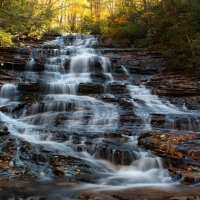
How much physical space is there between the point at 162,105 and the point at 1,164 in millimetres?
6675

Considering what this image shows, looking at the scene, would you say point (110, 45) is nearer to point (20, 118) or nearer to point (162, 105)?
point (162, 105)

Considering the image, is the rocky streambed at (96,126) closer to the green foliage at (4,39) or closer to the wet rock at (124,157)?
the wet rock at (124,157)

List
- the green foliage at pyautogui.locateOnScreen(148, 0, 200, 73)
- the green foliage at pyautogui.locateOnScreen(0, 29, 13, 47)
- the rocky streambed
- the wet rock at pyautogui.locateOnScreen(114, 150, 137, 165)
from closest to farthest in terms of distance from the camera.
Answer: the rocky streambed → the wet rock at pyautogui.locateOnScreen(114, 150, 137, 165) → the green foliage at pyautogui.locateOnScreen(148, 0, 200, 73) → the green foliage at pyautogui.locateOnScreen(0, 29, 13, 47)

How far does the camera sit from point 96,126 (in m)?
7.87

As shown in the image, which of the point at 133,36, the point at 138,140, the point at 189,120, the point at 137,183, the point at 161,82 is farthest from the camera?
the point at 133,36

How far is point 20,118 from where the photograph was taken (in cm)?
869

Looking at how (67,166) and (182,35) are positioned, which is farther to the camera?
(182,35)

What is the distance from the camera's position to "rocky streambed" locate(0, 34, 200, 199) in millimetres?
4598

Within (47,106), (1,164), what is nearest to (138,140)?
(1,164)

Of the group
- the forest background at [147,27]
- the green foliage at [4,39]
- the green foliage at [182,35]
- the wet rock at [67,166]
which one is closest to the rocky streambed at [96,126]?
the wet rock at [67,166]

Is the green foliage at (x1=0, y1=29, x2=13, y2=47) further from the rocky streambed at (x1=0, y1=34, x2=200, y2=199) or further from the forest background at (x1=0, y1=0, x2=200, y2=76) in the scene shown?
the rocky streambed at (x1=0, y1=34, x2=200, y2=199)

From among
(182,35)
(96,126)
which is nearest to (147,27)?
(182,35)

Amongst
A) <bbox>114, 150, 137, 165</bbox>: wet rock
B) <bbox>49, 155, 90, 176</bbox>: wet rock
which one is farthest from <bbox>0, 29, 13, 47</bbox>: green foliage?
<bbox>114, 150, 137, 165</bbox>: wet rock

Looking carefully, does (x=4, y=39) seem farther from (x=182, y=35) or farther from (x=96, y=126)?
(x=182, y=35)
